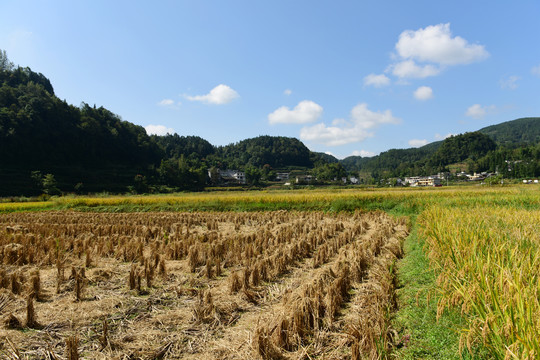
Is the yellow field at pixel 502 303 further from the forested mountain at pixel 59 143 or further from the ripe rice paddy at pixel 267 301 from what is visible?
the forested mountain at pixel 59 143

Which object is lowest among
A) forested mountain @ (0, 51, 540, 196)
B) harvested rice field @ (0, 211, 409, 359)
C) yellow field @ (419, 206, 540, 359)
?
harvested rice field @ (0, 211, 409, 359)

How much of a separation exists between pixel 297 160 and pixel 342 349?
153 meters

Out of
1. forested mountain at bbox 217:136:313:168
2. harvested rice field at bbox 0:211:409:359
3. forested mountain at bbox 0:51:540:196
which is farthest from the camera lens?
forested mountain at bbox 217:136:313:168

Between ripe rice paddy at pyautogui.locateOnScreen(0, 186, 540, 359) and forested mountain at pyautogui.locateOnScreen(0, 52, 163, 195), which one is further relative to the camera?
forested mountain at pyautogui.locateOnScreen(0, 52, 163, 195)

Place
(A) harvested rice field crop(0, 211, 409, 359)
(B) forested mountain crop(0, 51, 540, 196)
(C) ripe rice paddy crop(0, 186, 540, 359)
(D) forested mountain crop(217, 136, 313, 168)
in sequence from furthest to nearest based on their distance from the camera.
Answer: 1. (D) forested mountain crop(217, 136, 313, 168)
2. (B) forested mountain crop(0, 51, 540, 196)
3. (A) harvested rice field crop(0, 211, 409, 359)
4. (C) ripe rice paddy crop(0, 186, 540, 359)

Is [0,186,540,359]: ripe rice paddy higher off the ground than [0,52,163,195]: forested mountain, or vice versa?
[0,52,163,195]: forested mountain

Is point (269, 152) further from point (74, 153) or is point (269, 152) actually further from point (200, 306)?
point (200, 306)

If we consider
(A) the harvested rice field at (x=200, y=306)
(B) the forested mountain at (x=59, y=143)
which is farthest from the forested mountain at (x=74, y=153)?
(A) the harvested rice field at (x=200, y=306)

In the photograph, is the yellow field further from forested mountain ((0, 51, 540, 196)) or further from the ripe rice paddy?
forested mountain ((0, 51, 540, 196))

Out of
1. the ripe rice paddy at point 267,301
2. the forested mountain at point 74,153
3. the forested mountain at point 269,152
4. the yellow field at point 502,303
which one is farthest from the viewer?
the forested mountain at point 269,152

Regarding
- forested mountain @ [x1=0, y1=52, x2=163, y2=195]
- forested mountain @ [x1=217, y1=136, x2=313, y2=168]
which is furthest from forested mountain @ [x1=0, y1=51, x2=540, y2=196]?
forested mountain @ [x1=217, y1=136, x2=313, y2=168]

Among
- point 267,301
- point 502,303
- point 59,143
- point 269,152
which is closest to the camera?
point 502,303

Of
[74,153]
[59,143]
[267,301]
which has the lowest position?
[267,301]

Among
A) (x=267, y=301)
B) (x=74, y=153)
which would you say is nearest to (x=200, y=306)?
(x=267, y=301)
